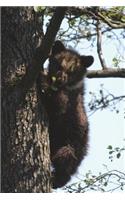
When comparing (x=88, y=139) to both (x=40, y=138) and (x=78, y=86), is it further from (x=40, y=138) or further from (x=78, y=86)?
(x=40, y=138)

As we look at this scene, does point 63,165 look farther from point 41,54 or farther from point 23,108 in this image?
point 41,54

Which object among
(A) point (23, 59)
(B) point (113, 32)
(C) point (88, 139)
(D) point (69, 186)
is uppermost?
(B) point (113, 32)

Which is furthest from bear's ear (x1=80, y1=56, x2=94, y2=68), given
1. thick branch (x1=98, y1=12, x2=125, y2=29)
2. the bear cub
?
thick branch (x1=98, y1=12, x2=125, y2=29)

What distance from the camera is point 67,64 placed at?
28.7ft

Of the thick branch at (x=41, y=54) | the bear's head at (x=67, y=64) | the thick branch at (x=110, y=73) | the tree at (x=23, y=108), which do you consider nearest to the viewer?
the thick branch at (x=41, y=54)

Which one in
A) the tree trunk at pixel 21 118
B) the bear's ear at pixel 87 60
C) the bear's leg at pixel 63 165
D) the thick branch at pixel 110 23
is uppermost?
the thick branch at pixel 110 23

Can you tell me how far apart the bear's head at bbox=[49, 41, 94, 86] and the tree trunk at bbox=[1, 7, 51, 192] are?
71.9 inches

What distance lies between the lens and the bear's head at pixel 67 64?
8.30m

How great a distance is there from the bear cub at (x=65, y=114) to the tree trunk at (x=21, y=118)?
799 mm

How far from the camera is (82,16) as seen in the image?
8648mm

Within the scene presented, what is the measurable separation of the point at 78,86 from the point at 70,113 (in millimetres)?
668

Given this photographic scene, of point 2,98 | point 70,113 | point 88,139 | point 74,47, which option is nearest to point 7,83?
point 2,98

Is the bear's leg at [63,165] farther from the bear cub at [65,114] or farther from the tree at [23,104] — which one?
the tree at [23,104]

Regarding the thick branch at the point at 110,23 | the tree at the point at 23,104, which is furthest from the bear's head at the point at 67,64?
the tree at the point at 23,104
